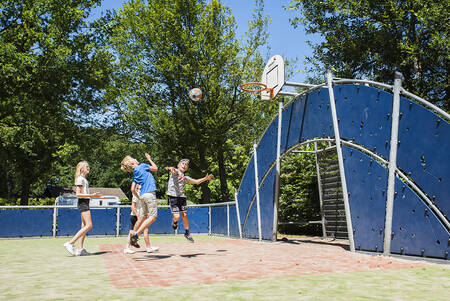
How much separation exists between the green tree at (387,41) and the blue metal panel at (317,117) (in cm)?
910

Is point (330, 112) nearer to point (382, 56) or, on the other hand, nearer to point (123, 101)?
point (382, 56)

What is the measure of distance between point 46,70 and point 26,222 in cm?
949

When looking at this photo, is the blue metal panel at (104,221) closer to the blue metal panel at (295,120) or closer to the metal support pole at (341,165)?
the blue metal panel at (295,120)

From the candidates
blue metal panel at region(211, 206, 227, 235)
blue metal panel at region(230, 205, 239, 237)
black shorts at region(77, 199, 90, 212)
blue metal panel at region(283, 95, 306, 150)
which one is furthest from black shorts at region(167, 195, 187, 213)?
blue metal panel at region(211, 206, 227, 235)

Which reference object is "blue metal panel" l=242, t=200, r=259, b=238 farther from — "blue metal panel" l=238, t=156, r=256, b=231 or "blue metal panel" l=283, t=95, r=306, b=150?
"blue metal panel" l=283, t=95, r=306, b=150

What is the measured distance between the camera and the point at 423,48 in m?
19.1

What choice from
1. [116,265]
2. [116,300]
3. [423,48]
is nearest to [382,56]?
[423,48]

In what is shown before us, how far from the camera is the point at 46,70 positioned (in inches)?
886

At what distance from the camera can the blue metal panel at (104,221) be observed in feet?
61.4

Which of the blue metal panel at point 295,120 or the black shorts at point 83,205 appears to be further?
the blue metal panel at point 295,120

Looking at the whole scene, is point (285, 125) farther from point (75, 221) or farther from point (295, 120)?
point (75, 221)

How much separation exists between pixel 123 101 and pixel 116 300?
23740 millimetres

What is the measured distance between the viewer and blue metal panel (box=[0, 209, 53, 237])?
55.6ft

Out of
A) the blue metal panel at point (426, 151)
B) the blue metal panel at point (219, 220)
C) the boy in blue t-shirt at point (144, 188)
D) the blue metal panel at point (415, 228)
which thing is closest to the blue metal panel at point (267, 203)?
the blue metal panel at point (219, 220)
